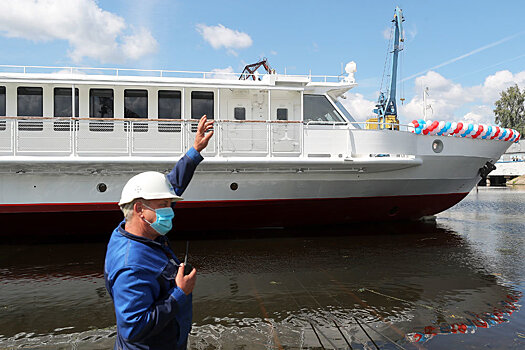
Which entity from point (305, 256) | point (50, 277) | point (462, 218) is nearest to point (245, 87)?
point (305, 256)

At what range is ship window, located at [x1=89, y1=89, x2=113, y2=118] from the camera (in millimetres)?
10133

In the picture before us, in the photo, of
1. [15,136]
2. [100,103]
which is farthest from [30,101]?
[100,103]

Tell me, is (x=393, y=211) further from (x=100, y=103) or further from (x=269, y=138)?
(x=100, y=103)

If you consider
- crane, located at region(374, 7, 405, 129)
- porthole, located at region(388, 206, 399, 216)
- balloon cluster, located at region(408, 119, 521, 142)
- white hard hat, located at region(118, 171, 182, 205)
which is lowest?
porthole, located at region(388, 206, 399, 216)

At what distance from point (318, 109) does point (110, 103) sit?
19.7 feet

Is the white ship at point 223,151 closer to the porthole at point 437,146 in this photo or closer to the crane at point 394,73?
the porthole at point 437,146

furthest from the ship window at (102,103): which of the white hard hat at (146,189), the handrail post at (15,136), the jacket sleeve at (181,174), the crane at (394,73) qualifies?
the crane at (394,73)

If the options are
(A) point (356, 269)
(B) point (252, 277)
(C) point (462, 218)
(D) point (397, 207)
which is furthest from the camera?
(C) point (462, 218)

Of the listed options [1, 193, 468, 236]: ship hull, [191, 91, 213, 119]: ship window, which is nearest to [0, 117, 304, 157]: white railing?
[191, 91, 213, 119]: ship window

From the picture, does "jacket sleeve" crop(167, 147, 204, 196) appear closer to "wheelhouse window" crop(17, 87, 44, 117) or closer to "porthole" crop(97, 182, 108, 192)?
"porthole" crop(97, 182, 108, 192)

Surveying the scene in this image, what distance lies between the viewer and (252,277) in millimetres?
6508

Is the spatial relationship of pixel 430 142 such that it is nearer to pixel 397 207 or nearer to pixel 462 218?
pixel 397 207

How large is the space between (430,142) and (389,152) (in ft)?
4.51

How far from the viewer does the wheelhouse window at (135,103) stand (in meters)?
10.2
